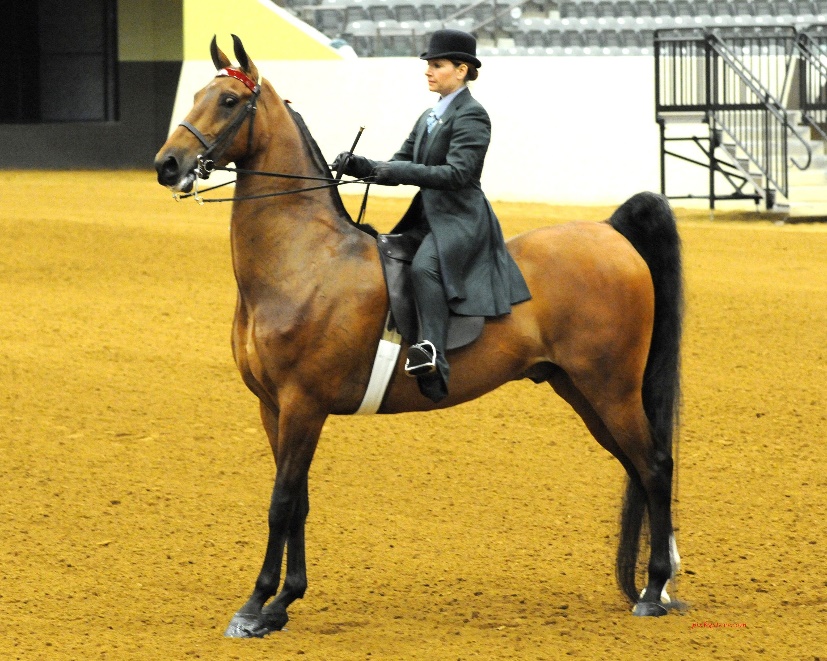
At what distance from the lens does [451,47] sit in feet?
17.3

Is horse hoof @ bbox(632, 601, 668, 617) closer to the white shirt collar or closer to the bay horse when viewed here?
the bay horse

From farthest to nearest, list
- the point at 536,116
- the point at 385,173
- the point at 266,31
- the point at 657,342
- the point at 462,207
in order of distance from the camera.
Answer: the point at 266,31 → the point at 536,116 → the point at 657,342 → the point at 462,207 → the point at 385,173

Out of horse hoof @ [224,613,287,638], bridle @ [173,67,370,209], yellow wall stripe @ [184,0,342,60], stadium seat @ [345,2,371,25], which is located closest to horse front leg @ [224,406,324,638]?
horse hoof @ [224,613,287,638]

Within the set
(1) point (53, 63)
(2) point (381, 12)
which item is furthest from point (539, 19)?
(1) point (53, 63)

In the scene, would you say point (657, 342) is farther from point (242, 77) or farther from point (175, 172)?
point (175, 172)

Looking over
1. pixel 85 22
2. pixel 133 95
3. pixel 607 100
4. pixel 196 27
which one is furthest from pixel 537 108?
pixel 85 22

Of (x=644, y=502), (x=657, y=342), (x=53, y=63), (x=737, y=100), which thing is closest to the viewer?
(x=644, y=502)

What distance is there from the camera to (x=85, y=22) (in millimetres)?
25938

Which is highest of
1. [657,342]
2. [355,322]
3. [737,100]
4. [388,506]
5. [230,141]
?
[737,100]

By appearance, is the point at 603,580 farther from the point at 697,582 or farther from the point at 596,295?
the point at 596,295

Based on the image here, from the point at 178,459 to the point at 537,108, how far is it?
13.9 meters

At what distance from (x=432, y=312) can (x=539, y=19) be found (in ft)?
65.2

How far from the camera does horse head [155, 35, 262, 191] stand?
4.95 m

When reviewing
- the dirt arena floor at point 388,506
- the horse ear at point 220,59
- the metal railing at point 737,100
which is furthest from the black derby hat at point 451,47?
the metal railing at point 737,100
